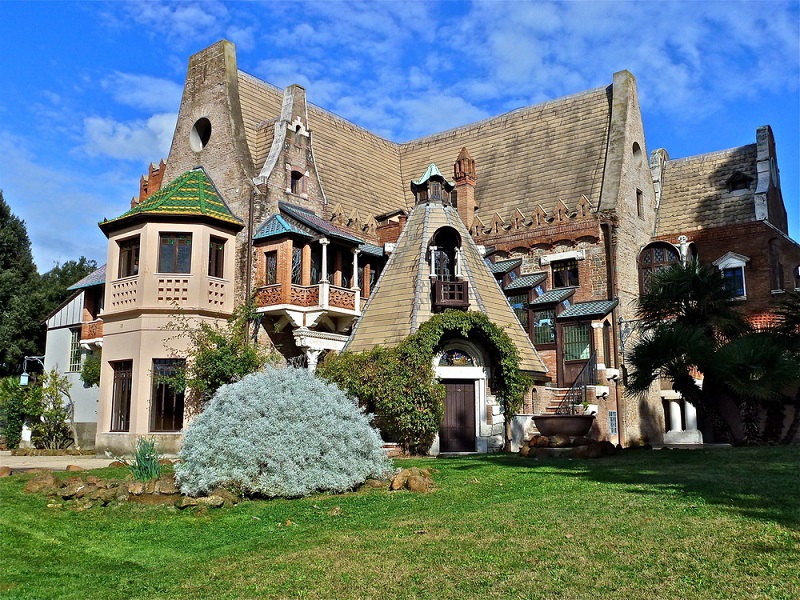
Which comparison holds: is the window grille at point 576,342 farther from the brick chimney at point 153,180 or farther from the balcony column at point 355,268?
the brick chimney at point 153,180

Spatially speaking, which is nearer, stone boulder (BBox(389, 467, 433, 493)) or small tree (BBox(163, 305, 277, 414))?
stone boulder (BBox(389, 467, 433, 493))

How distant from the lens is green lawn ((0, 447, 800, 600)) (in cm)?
738

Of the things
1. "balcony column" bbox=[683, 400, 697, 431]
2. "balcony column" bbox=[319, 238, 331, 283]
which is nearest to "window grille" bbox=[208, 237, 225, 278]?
"balcony column" bbox=[319, 238, 331, 283]

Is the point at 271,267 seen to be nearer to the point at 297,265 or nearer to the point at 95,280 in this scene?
the point at 297,265

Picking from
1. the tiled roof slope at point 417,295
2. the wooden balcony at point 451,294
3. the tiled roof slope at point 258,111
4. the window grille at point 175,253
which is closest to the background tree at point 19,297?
the tiled roof slope at point 258,111

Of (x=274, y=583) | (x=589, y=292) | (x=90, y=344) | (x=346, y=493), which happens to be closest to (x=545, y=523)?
(x=274, y=583)

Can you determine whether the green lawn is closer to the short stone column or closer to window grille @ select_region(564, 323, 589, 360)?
window grille @ select_region(564, 323, 589, 360)

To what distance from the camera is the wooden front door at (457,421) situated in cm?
2369

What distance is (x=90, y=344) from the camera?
3097 centimetres

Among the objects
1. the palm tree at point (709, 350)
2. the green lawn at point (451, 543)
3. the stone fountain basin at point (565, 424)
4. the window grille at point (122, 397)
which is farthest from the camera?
the window grille at point (122, 397)

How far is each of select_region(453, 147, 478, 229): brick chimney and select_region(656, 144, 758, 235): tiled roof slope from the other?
839cm

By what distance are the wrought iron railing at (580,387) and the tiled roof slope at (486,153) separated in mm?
6900

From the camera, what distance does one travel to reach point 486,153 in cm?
3734

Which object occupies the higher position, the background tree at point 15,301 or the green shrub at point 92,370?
the background tree at point 15,301
